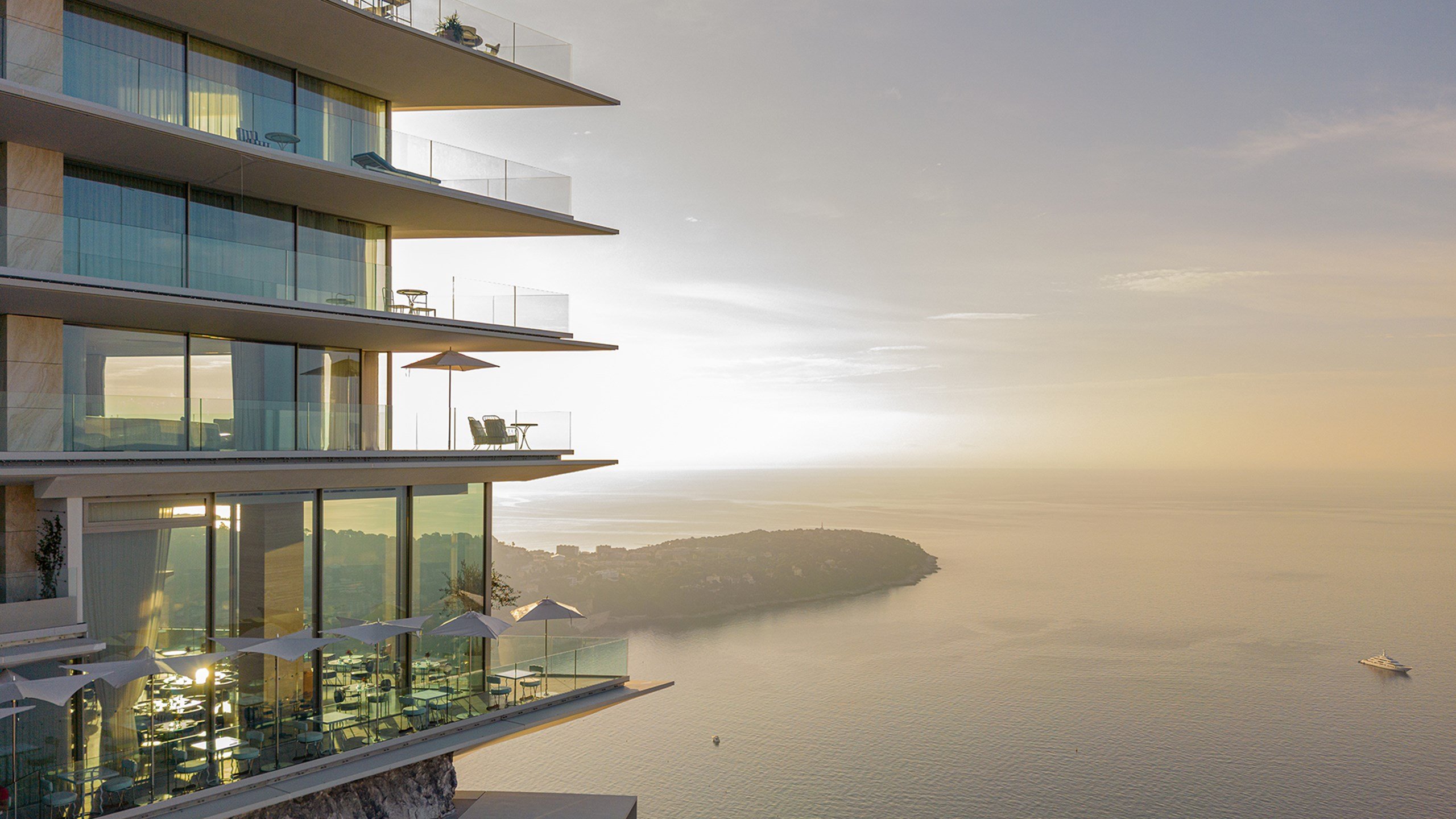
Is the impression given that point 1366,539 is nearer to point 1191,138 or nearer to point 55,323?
point 1191,138

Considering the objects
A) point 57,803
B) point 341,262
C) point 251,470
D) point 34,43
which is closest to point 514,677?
point 251,470

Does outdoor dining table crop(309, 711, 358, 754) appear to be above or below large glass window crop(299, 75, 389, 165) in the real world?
below

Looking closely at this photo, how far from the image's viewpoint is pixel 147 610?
609 inches

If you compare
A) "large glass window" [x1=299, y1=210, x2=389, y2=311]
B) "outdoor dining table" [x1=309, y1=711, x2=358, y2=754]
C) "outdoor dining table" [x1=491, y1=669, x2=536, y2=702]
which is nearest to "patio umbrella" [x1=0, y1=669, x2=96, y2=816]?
"outdoor dining table" [x1=309, y1=711, x2=358, y2=754]

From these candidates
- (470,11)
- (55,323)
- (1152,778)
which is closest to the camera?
(55,323)

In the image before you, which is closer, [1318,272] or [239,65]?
[239,65]

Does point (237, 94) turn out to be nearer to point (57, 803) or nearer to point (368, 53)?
point (368, 53)

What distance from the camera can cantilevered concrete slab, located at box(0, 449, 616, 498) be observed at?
14047 mm

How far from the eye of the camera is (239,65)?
18.1 meters

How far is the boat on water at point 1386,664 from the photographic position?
81375mm

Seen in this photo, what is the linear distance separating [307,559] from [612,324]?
311ft

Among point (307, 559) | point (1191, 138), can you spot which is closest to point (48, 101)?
point (307, 559)

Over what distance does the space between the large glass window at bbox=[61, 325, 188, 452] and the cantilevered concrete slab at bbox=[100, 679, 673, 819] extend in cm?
600

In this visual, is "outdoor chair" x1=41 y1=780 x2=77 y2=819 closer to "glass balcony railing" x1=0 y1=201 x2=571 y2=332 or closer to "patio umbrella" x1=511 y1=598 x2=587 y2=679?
"glass balcony railing" x1=0 y1=201 x2=571 y2=332
